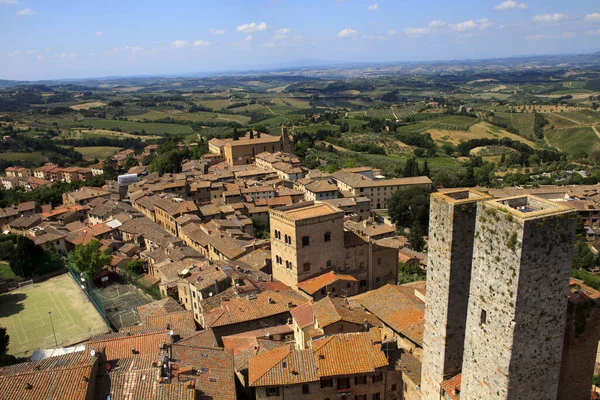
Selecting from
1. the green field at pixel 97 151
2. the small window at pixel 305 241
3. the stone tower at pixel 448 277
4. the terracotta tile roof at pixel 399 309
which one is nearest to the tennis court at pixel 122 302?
the small window at pixel 305 241

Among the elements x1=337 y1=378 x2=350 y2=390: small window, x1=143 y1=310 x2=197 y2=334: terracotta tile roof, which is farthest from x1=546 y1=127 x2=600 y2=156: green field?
x1=337 y1=378 x2=350 y2=390: small window

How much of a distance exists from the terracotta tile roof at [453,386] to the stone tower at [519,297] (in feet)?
5.61

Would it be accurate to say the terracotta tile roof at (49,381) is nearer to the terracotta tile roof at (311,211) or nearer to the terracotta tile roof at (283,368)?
the terracotta tile roof at (283,368)

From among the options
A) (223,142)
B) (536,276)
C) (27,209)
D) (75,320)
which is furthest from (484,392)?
(223,142)

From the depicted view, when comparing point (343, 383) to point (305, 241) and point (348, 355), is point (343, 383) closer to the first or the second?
point (348, 355)

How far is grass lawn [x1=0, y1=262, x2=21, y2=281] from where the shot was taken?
51.1 metres

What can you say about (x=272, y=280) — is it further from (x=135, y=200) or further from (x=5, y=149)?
(x=5, y=149)

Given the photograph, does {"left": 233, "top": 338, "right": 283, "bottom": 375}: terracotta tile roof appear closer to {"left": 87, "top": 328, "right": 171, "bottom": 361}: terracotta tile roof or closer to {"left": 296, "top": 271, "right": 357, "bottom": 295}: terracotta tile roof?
{"left": 87, "top": 328, "right": 171, "bottom": 361}: terracotta tile roof

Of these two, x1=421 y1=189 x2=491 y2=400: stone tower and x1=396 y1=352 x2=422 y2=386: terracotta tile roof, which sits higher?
x1=421 y1=189 x2=491 y2=400: stone tower

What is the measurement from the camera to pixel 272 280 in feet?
130

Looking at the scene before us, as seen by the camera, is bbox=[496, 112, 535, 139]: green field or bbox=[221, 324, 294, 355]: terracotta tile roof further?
bbox=[496, 112, 535, 139]: green field

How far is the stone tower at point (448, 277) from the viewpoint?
54.5 ft

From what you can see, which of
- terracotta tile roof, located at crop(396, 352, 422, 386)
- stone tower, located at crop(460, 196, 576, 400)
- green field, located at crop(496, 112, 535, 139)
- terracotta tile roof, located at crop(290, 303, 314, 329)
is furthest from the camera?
green field, located at crop(496, 112, 535, 139)

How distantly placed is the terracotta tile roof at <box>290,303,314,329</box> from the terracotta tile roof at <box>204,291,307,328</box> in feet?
5.73
